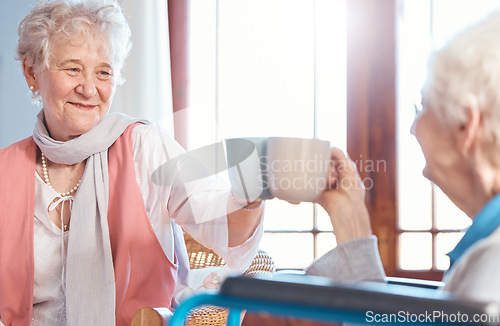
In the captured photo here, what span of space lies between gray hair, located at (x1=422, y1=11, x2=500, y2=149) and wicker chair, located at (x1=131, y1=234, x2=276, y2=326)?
696mm

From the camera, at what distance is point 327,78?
110 inches

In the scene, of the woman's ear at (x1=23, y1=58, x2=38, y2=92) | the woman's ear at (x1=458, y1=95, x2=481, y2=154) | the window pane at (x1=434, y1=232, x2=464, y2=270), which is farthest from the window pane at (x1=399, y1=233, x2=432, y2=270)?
the woman's ear at (x1=458, y1=95, x2=481, y2=154)

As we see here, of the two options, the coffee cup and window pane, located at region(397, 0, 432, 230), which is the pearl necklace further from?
window pane, located at region(397, 0, 432, 230)

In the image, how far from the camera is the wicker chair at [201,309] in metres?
1.16

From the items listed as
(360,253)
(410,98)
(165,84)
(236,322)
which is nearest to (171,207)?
(236,322)

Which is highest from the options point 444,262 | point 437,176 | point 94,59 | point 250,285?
point 94,59

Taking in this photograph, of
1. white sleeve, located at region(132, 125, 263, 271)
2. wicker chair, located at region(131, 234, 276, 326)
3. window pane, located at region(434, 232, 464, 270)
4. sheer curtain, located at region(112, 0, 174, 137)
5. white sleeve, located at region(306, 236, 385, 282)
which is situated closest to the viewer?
white sleeve, located at region(306, 236, 385, 282)

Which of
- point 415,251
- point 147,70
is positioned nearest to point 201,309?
point 147,70

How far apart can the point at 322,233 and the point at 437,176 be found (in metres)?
2.02

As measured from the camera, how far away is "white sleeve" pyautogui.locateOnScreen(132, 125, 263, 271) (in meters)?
1.45

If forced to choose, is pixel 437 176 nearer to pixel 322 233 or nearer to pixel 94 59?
pixel 94 59

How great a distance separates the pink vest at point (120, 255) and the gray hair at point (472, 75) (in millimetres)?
936

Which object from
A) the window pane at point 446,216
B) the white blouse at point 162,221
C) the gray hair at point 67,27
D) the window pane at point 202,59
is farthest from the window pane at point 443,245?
the gray hair at point 67,27

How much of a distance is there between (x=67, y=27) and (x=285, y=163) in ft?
3.03
